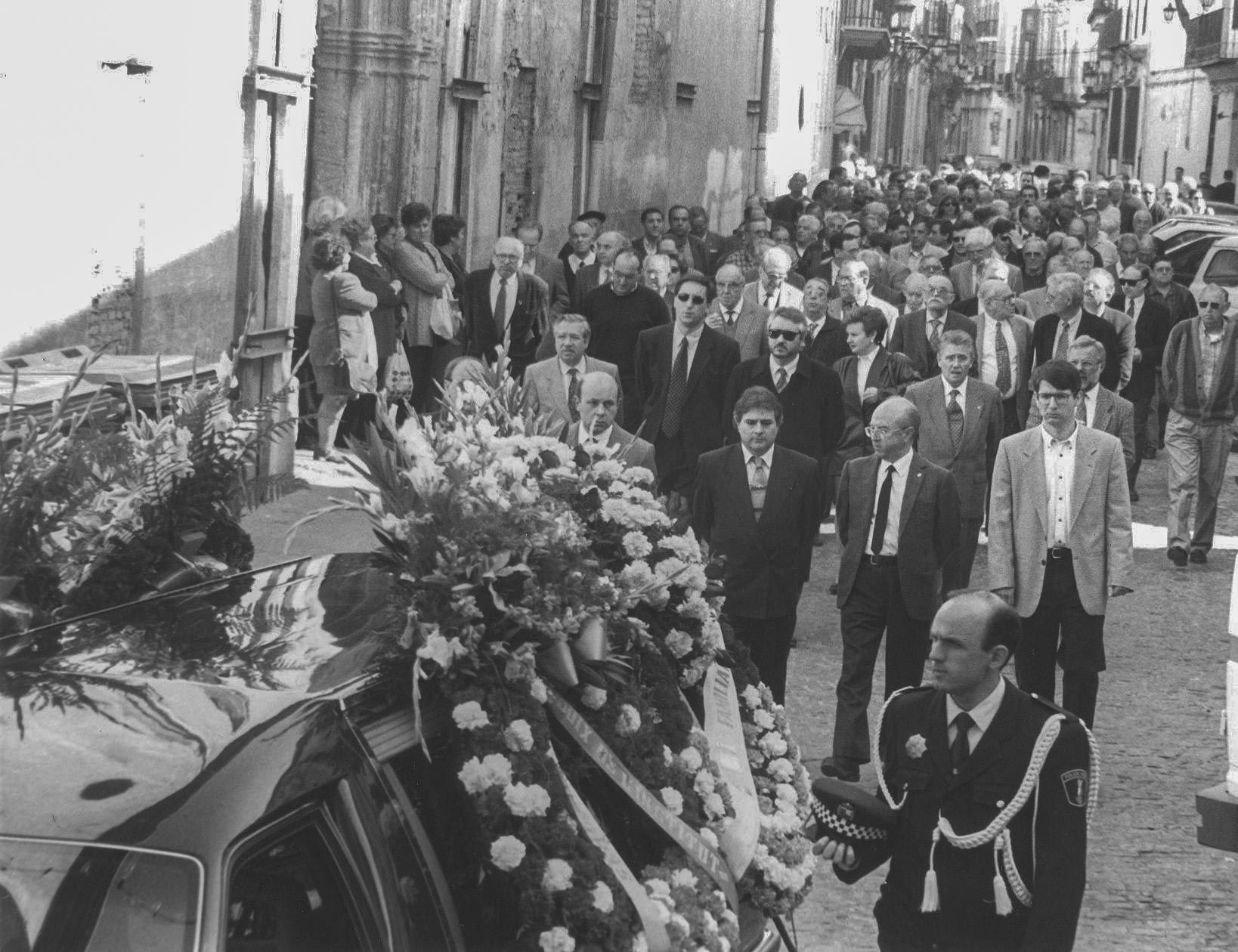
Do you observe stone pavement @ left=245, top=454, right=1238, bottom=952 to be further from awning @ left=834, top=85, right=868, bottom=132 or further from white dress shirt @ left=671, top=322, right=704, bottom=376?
awning @ left=834, top=85, right=868, bottom=132

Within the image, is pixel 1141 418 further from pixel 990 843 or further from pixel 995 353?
pixel 990 843

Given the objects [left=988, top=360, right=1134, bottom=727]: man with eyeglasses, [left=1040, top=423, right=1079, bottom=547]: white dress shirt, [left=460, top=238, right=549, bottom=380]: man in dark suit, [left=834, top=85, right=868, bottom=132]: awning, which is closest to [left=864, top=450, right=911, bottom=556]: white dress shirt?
[left=988, top=360, right=1134, bottom=727]: man with eyeglasses

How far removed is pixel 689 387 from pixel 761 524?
3.17 meters

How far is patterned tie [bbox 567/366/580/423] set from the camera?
8.91m

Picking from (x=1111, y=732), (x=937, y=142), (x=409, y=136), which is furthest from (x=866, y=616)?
(x=937, y=142)

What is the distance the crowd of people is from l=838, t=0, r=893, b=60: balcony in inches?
1923

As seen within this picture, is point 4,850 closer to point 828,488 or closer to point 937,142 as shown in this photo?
point 828,488

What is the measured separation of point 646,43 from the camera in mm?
28016

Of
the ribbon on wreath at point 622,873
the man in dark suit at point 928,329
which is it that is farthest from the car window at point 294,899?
the man in dark suit at point 928,329

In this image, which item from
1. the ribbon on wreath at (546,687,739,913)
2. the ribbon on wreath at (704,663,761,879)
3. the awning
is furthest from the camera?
the awning

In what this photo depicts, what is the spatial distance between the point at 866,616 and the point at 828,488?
389 cm

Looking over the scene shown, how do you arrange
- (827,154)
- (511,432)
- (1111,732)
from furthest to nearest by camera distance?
(827,154) < (1111,732) < (511,432)

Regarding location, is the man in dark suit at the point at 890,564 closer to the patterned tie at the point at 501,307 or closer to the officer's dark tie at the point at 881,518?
the officer's dark tie at the point at 881,518

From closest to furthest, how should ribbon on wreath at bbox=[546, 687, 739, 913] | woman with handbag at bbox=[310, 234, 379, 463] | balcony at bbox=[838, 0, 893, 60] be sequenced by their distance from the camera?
ribbon on wreath at bbox=[546, 687, 739, 913]
woman with handbag at bbox=[310, 234, 379, 463]
balcony at bbox=[838, 0, 893, 60]
